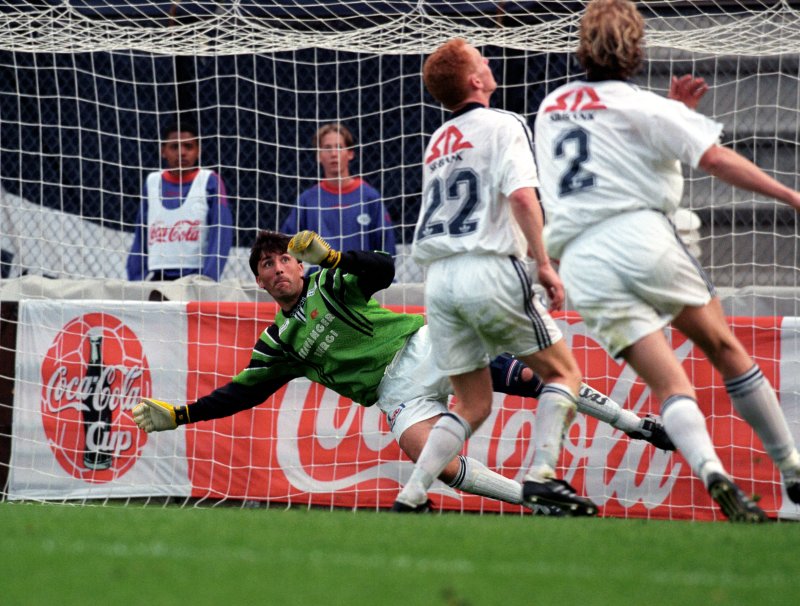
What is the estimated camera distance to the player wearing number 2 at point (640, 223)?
436 centimetres

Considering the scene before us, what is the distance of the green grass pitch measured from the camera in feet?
9.93

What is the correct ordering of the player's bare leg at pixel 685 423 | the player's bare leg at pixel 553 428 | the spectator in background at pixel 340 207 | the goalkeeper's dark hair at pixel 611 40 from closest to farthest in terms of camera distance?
the player's bare leg at pixel 685 423 → the goalkeeper's dark hair at pixel 611 40 → the player's bare leg at pixel 553 428 → the spectator in background at pixel 340 207

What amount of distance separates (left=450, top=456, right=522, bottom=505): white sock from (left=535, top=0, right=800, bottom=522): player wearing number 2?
1.64 metres

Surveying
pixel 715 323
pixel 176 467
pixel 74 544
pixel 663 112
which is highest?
pixel 663 112

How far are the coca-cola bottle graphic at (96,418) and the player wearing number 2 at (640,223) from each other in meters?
4.18

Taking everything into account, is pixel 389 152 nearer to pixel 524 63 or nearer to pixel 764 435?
pixel 524 63

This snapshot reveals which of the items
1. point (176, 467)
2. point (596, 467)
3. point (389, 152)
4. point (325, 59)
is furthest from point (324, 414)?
point (325, 59)

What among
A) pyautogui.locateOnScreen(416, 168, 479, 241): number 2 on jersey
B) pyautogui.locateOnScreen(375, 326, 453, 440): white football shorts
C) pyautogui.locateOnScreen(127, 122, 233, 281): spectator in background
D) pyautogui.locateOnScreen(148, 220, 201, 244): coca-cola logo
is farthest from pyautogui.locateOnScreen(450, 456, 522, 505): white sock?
pyautogui.locateOnScreen(148, 220, 201, 244): coca-cola logo

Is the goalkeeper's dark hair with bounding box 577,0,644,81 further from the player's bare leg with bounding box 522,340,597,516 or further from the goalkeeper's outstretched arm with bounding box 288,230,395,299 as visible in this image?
the goalkeeper's outstretched arm with bounding box 288,230,395,299

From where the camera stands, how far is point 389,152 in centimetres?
919

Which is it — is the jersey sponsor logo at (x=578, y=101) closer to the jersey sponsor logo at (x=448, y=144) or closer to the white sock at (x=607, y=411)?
the jersey sponsor logo at (x=448, y=144)

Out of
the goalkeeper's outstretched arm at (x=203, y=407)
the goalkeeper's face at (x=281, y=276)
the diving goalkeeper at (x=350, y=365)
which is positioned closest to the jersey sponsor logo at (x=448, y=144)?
the diving goalkeeper at (x=350, y=365)

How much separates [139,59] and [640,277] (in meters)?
6.39

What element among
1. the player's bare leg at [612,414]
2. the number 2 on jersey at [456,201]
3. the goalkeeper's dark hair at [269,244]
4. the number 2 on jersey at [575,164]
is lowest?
the player's bare leg at [612,414]
